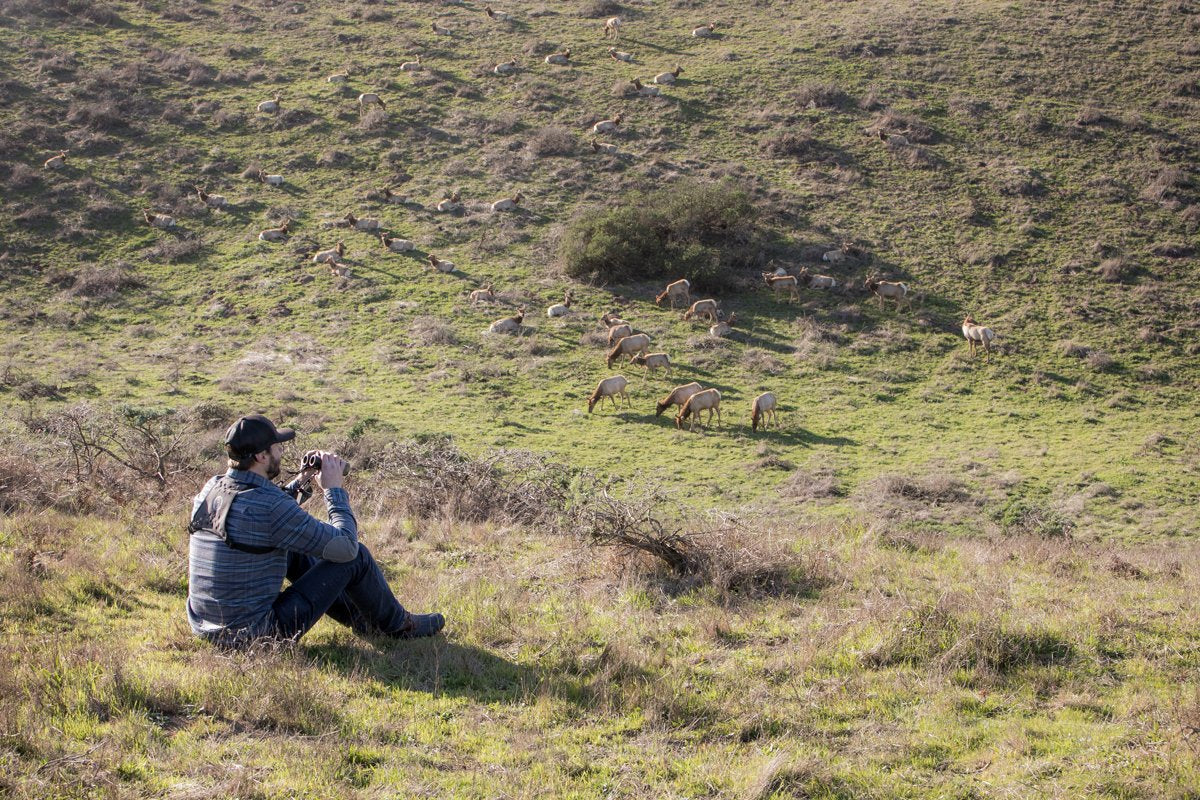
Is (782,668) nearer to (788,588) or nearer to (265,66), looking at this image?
(788,588)

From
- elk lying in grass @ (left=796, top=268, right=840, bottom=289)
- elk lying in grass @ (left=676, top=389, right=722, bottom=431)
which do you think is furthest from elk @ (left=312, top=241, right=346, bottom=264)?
elk lying in grass @ (left=796, top=268, right=840, bottom=289)

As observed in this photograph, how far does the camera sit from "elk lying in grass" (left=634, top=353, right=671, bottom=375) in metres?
24.4

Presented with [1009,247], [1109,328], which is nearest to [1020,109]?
[1009,247]

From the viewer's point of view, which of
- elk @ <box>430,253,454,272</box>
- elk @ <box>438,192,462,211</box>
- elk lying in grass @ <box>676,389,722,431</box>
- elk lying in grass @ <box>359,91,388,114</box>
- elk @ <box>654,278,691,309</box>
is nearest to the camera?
elk lying in grass @ <box>676,389,722,431</box>

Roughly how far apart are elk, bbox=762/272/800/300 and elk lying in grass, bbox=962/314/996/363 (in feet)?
17.4

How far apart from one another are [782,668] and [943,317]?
2476 cm

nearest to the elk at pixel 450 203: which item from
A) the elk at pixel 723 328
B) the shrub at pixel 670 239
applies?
the shrub at pixel 670 239

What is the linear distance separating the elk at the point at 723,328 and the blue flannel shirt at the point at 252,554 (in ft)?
71.5

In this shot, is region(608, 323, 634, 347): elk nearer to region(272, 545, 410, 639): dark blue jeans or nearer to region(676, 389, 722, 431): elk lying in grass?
region(676, 389, 722, 431): elk lying in grass

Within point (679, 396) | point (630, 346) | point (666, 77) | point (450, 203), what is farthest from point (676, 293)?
point (666, 77)

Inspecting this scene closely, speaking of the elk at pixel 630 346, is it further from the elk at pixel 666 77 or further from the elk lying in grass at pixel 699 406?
the elk at pixel 666 77

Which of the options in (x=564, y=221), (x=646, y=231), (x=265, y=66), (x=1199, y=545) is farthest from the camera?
(x=265, y=66)

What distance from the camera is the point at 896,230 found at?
108ft

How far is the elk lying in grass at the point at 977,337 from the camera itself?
26327mm
